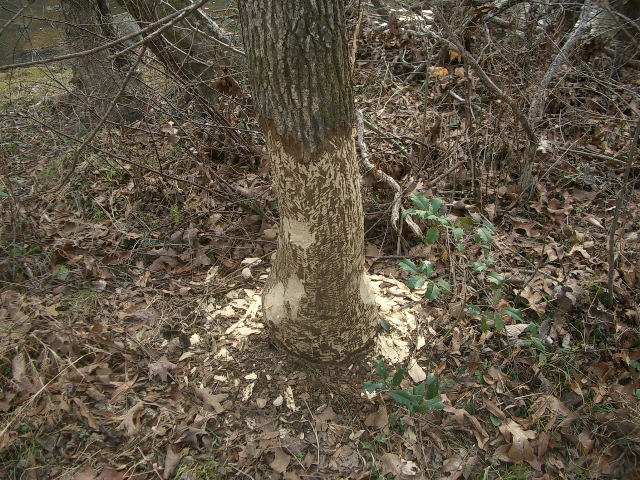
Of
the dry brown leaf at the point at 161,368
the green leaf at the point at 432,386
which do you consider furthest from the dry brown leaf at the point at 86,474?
the green leaf at the point at 432,386

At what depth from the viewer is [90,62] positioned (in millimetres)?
3955

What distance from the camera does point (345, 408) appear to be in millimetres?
2229

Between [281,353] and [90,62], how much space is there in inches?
131

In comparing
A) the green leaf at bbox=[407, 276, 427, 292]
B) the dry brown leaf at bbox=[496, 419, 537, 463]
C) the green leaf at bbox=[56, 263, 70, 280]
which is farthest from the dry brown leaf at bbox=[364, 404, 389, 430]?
the green leaf at bbox=[56, 263, 70, 280]

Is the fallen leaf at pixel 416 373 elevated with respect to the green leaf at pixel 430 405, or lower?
lower

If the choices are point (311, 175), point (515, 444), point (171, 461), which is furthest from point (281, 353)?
point (515, 444)

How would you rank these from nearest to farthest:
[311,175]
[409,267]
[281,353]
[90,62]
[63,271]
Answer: [311,175], [409,267], [281,353], [63,271], [90,62]

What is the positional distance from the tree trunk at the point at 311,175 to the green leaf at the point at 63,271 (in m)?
1.38

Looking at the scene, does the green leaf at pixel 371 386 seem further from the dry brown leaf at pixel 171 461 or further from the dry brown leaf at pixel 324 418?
the dry brown leaf at pixel 171 461

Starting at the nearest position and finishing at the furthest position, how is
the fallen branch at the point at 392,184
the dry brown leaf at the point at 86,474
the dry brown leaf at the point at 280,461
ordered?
the dry brown leaf at the point at 86,474
the dry brown leaf at the point at 280,461
the fallen branch at the point at 392,184

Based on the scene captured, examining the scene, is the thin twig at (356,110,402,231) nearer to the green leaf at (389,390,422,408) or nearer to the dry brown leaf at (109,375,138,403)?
the green leaf at (389,390,422,408)

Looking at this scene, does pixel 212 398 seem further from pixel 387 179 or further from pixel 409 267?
pixel 387 179

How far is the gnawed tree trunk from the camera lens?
3.71 metres

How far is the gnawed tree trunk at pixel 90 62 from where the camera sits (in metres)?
3.71
